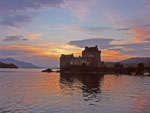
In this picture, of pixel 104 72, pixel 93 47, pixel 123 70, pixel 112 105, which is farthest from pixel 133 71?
pixel 112 105

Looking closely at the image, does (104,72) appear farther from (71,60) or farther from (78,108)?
(78,108)

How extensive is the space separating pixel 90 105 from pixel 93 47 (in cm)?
14173

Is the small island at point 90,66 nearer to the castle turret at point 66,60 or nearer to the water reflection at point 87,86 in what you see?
the castle turret at point 66,60

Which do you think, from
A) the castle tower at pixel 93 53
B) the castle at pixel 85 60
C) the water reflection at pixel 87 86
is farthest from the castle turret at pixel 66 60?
the water reflection at pixel 87 86

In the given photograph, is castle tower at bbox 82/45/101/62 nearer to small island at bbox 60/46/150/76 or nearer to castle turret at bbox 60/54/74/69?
small island at bbox 60/46/150/76

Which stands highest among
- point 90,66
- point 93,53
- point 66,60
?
point 93,53

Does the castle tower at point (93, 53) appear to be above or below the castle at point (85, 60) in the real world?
above

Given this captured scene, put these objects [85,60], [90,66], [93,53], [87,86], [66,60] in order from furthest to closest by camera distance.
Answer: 1. [93,53]
2. [66,60]
3. [85,60]
4. [90,66]
5. [87,86]

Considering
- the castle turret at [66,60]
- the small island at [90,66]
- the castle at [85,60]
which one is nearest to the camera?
the small island at [90,66]

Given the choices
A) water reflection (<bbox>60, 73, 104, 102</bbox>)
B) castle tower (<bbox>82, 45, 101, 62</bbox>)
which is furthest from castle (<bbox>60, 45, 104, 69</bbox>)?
water reflection (<bbox>60, 73, 104, 102</bbox>)

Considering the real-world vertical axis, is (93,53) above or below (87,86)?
above

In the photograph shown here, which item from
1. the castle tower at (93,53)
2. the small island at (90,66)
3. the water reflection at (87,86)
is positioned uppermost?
the castle tower at (93,53)

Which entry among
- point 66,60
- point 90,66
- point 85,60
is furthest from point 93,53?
point 66,60

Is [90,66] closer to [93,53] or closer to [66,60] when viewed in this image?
[93,53]
